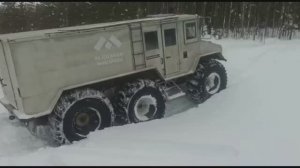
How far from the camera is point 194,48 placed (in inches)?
419

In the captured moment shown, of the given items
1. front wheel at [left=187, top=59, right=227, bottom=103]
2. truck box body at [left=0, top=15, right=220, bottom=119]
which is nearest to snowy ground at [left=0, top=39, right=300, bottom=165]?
front wheel at [left=187, top=59, right=227, bottom=103]

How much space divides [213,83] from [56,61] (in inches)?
180

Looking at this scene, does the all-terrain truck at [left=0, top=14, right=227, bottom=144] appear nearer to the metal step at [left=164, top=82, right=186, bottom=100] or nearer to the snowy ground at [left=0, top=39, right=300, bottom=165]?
the metal step at [left=164, top=82, right=186, bottom=100]

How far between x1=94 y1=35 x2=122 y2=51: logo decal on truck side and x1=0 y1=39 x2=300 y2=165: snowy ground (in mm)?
1712

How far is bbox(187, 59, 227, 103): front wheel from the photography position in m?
10.8

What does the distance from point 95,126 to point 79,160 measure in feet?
6.13

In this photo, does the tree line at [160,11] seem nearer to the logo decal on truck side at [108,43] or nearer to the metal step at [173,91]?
the metal step at [173,91]

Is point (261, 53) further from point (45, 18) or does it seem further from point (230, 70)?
point (45, 18)

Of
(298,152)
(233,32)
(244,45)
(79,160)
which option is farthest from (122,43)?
(233,32)

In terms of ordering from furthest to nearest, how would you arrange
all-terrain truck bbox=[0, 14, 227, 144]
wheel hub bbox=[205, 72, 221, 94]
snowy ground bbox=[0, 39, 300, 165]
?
wheel hub bbox=[205, 72, 221, 94]
all-terrain truck bbox=[0, 14, 227, 144]
snowy ground bbox=[0, 39, 300, 165]

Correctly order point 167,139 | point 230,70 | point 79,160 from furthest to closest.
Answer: point 230,70
point 167,139
point 79,160

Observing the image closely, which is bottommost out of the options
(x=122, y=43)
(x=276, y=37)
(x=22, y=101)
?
(x=276, y=37)

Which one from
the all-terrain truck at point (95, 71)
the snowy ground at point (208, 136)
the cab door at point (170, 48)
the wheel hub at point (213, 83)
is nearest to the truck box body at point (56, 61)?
the all-terrain truck at point (95, 71)

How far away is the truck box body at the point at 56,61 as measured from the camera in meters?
7.91
